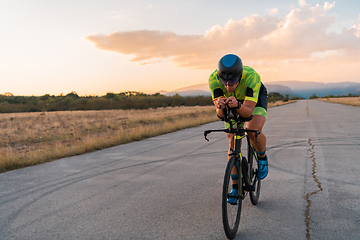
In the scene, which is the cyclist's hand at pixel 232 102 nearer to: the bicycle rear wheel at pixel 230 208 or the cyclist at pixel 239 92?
the cyclist at pixel 239 92

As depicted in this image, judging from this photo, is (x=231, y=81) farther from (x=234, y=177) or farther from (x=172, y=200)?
(x=172, y=200)

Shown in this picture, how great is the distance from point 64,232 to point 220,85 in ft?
8.33

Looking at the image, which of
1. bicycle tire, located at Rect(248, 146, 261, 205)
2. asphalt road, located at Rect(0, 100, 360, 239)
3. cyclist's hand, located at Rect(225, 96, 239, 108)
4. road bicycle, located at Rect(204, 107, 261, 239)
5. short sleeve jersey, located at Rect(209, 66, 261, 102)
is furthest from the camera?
bicycle tire, located at Rect(248, 146, 261, 205)

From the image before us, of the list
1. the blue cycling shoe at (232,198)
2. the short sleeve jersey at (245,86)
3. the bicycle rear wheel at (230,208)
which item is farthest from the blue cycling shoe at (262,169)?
the short sleeve jersey at (245,86)

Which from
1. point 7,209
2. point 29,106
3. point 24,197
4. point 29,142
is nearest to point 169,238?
point 7,209

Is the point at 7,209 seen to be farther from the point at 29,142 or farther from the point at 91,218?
the point at 29,142

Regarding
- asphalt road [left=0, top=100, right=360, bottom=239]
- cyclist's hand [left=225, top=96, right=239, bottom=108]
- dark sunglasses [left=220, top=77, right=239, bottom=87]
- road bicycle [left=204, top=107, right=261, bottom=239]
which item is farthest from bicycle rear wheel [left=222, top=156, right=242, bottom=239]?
dark sunglasses [left=220, top=77, right=239, bottom=87]

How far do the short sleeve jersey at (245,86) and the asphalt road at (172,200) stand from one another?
1.52 m

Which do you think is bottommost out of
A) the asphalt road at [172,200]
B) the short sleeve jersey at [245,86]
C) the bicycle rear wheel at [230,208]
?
the asphalt road at [172,200]

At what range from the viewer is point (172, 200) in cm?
414

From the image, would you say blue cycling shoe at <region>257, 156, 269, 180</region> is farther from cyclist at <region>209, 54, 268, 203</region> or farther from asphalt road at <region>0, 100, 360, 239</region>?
asphalt road at <region>0, 100, 360, 239</region>

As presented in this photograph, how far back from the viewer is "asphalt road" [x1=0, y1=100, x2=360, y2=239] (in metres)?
3.13

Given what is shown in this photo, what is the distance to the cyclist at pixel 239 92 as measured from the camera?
8.98 feet

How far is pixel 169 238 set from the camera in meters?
2.94
